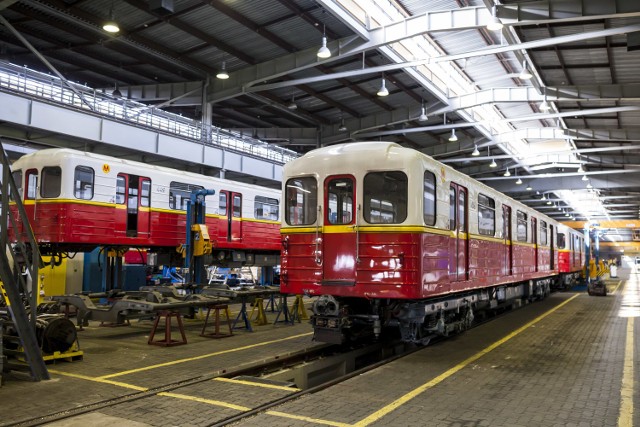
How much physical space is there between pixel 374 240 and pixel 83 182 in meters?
7.58

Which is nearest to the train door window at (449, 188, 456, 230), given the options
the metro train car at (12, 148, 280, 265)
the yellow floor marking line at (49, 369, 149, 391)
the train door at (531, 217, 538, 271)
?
the yellow floor marking line at (49, 369, 149, 391)

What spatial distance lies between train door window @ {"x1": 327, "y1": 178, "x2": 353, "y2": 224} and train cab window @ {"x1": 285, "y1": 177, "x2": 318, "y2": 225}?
29 cm

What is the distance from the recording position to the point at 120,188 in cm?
1278

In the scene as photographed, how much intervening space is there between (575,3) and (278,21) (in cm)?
850

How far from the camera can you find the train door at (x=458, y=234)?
9102mm

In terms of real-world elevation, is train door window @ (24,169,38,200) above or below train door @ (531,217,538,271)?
above

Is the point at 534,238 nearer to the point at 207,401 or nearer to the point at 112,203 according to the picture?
the point at 112,203

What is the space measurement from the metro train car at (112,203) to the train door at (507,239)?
26.2 ft

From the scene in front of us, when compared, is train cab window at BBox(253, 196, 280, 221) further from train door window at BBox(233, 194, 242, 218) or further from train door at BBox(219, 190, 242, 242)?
train door at BBox(219, 190, 242, 242)

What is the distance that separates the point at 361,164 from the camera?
826cm

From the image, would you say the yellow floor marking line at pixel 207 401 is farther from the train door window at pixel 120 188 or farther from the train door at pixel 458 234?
the train door window at pixel 120 188

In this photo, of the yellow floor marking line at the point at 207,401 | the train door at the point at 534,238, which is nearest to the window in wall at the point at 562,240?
the train door at the point at 534,238

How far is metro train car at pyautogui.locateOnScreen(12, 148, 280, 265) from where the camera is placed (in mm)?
11773

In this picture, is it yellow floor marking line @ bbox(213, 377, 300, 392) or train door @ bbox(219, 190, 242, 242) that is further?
train door @ bbox(219, 190, 242, 242)
